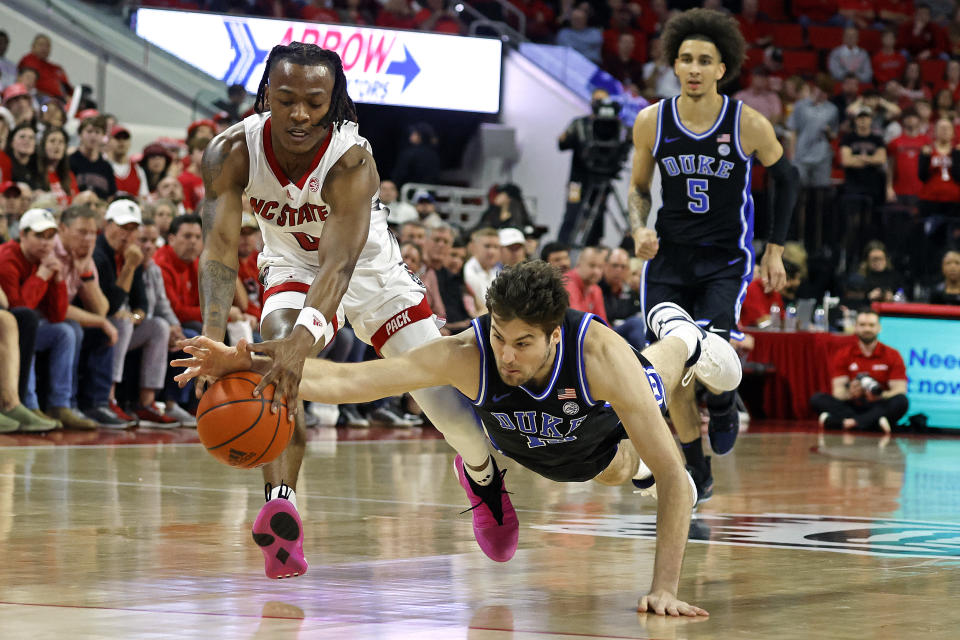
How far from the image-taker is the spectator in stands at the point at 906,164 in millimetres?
18016

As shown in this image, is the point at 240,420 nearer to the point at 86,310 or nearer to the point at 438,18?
the point at 86,310

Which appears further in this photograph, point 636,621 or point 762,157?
point 762,157

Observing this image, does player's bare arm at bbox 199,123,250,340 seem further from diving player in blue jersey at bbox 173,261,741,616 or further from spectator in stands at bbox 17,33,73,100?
spectator in stands at bbox 17,33,73,100

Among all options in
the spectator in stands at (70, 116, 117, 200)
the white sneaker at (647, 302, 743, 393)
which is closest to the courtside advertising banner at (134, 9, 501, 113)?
the spectator in stands at (70, 116, 117, 200)

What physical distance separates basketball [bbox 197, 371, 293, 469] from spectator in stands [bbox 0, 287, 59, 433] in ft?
19.8

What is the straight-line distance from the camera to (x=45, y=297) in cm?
1015

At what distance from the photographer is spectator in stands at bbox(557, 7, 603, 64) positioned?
67.6 ft

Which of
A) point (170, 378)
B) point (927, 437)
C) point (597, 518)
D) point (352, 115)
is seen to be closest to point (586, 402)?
point (352, 115)

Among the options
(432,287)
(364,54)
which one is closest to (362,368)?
(432,287)

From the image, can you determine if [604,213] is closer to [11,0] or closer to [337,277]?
[11,0]

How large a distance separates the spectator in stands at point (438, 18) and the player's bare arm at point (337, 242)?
14441 mm

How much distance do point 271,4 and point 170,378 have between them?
8204 millimetres

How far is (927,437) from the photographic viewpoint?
1298 centimetres

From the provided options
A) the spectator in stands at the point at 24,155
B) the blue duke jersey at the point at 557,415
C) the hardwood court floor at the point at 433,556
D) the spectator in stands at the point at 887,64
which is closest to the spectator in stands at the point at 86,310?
the hardwood court floor at the point at 433,556
